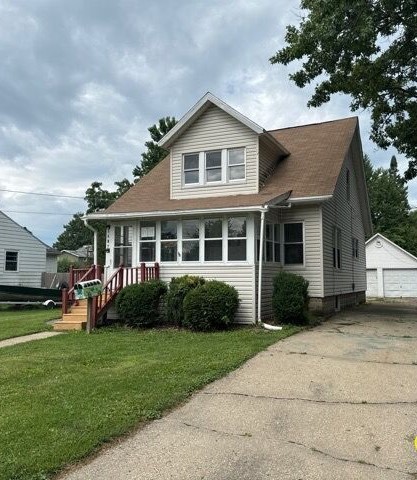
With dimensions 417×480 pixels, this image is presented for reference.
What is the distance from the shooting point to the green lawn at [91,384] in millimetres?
4449

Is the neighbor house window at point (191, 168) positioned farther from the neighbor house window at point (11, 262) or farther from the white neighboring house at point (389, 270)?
the white neighboring house at point (389, 270)

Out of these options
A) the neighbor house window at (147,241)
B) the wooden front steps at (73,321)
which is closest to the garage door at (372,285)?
the neighbor house window at (147,241)

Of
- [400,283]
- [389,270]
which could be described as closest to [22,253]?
[389,270]

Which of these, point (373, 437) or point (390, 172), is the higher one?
point (390, 172)

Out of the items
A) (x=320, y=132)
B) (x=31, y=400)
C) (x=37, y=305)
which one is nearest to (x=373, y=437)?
(x=31, y=400)

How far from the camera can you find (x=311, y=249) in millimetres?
14422

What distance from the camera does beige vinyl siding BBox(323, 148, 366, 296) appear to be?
15.3 meters

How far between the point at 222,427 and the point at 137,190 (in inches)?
535

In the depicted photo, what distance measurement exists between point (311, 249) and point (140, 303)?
5.46 m

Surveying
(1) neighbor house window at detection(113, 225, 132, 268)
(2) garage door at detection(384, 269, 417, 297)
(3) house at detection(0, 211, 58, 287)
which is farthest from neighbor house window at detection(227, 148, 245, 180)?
(2) garage door at detection(384, 269, 417, 297)

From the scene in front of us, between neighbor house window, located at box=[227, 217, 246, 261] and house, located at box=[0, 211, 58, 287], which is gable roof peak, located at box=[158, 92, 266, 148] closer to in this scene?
neighbor house window, located at box=[227, 217, 246, 261]

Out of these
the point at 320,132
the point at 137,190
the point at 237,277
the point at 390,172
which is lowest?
the point at 237,277

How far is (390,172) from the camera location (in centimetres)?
5331

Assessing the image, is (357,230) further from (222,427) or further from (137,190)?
(222,427)
